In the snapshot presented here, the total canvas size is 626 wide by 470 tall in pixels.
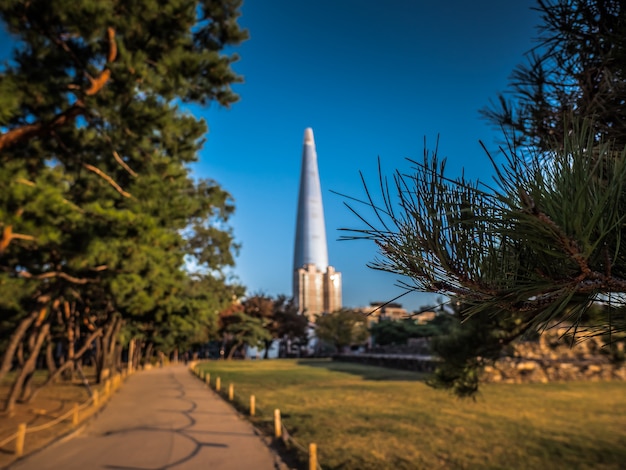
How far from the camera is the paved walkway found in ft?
23.0

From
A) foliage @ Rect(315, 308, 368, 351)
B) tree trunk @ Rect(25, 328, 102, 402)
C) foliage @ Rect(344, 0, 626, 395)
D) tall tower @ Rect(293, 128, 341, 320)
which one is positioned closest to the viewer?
foliage @ Rect(344, 0, 626, 395)

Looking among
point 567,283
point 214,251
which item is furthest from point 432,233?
point 214,251

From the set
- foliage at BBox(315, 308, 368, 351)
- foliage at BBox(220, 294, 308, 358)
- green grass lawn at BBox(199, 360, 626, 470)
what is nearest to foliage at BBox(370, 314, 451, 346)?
foliage at BBox(315, 308, 368, 351)

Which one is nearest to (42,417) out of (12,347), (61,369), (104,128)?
(12,347)

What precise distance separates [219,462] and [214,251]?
2047 centimetres

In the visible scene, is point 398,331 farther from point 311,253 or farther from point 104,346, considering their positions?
point 311,253

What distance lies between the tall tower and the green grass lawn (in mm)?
79728

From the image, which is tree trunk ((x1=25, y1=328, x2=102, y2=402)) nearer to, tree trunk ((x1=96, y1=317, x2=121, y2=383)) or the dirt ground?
the dirt ground

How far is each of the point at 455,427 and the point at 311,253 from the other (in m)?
111

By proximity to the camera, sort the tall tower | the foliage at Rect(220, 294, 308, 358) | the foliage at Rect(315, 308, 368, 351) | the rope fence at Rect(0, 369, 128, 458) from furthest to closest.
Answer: the tall tower, the foliage at Rect(315, 308, 368, 351), the foliage at Rect(220, 294, 308, 358), the rope fence at Rect(0, 369, 128, 458)

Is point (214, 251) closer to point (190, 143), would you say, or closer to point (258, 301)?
point (190, 143)

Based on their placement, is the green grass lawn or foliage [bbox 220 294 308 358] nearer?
the green grass lawn

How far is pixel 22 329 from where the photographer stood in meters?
10.1

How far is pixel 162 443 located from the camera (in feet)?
27.7
